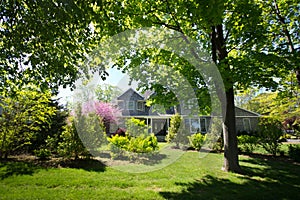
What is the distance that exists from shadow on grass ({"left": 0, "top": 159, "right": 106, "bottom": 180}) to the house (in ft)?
11.2

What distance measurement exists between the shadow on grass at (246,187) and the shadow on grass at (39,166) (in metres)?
2.89

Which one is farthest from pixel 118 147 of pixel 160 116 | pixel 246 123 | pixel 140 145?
pixel 246 123

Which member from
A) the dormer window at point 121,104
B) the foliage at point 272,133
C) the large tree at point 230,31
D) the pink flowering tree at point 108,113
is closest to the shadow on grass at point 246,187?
the large tree at point 230,31

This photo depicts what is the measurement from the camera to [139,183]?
4961mm

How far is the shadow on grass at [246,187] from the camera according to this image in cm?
428

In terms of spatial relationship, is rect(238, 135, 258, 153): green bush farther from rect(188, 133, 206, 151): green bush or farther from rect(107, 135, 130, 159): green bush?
rect(107, 135, 130, 159): green bush

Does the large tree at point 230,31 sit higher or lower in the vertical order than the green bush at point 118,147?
higher

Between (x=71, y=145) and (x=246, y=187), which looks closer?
(x=246, y=187)

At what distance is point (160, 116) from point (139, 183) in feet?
41.9

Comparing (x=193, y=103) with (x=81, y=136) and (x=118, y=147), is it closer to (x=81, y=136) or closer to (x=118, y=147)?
(x=118, y=147)

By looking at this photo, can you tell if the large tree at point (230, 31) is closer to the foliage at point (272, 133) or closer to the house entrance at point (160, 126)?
the foliage at point (272, 133)

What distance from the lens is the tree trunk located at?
6.53m

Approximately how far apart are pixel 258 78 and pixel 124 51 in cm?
446

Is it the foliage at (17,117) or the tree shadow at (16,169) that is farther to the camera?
the foliage at (17,117)
